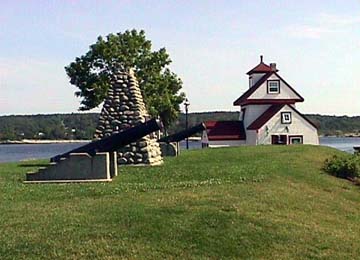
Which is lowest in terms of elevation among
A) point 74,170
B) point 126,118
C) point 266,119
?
point 74,170

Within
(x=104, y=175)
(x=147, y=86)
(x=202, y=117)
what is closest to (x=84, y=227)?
(x=104, y=175)

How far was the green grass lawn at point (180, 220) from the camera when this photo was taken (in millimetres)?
9367

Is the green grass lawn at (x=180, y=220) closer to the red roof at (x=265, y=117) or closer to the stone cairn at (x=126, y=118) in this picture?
the stone cairn at (x=126, y=118)

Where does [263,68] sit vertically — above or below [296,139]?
above

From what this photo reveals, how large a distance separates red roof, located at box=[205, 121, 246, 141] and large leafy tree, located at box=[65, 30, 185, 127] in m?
9.86

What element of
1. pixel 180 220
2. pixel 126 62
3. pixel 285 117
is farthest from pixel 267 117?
pixel 180 220

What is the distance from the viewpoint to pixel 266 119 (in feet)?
174

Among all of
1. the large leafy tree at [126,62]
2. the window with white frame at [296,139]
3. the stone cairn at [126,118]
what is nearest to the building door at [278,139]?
the window with white frame at [296,139]

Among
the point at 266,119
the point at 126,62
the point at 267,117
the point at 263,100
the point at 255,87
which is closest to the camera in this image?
the point at 126,62

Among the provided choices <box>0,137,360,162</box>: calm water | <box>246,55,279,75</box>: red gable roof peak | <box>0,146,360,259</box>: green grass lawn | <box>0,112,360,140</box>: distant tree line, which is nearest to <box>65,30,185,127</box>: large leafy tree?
<box>0,137,360,162</box>: calm water

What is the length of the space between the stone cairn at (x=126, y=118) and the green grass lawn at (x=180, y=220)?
7440mm

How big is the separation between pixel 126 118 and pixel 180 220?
14.4m

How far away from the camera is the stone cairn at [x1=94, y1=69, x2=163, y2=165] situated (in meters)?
24.5

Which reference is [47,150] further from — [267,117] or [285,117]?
[285,117]
